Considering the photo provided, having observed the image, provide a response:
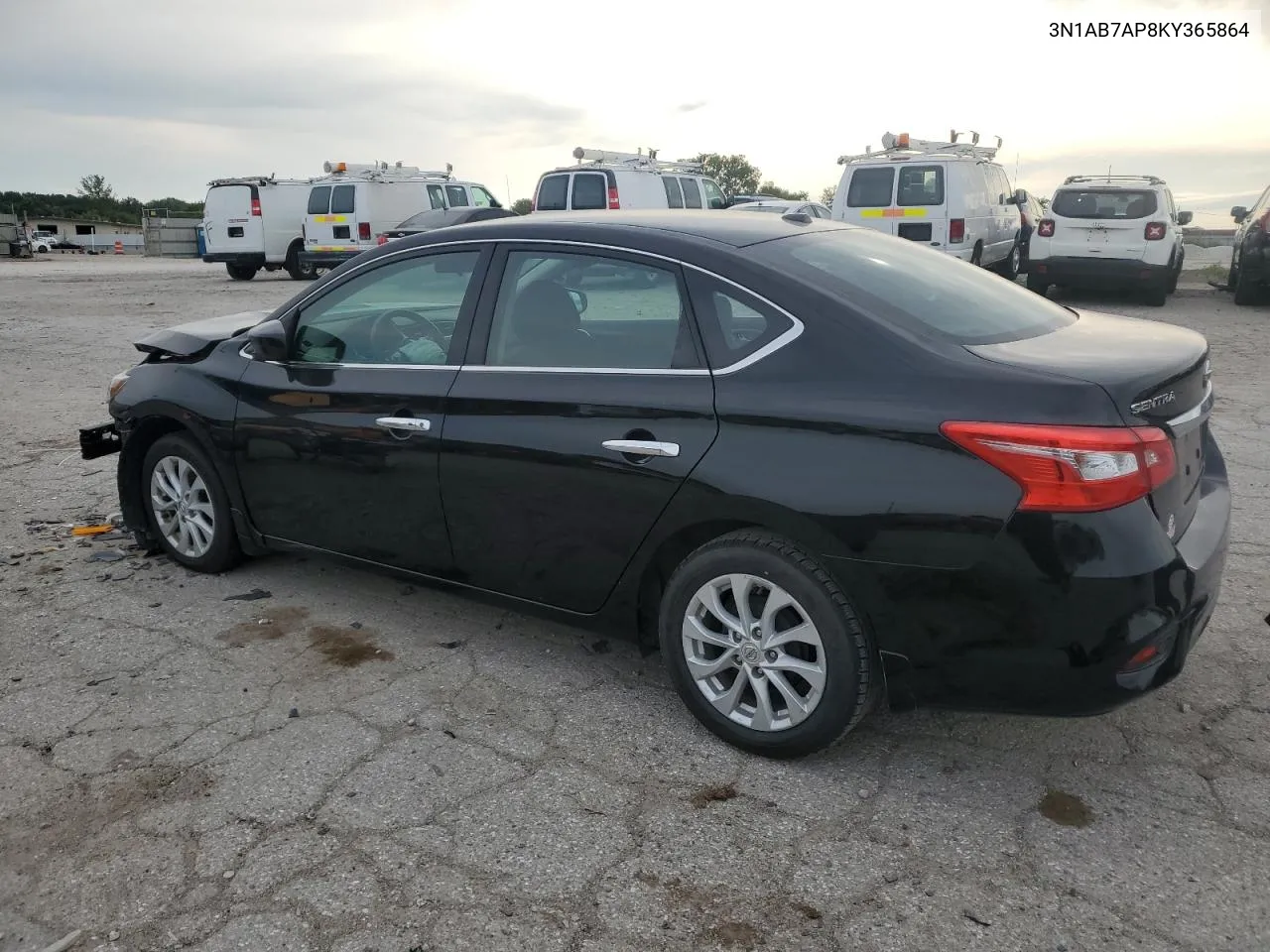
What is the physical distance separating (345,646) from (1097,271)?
13.3 meters

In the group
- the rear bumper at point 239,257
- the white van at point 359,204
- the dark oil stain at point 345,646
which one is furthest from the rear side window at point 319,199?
the dark oil stain at point 345,646

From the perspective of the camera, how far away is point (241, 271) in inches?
974

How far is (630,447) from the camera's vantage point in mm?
3234

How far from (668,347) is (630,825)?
4.65ft

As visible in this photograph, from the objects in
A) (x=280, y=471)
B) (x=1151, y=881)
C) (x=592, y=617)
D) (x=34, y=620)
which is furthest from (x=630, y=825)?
(x=34, y=620)

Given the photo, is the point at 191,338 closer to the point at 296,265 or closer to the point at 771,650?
the point at 771,650

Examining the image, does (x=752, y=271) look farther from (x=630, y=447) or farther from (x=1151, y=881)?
(x=1151, y=881)

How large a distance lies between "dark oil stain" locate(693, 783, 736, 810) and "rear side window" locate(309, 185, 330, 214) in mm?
20884

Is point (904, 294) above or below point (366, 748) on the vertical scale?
above

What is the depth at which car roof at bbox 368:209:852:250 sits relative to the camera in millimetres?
3445

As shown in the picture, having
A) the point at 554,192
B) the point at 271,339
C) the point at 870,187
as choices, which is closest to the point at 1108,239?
the point at 870,187

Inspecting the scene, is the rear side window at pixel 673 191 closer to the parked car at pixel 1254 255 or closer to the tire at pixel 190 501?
the parked car at pixel 1254 255

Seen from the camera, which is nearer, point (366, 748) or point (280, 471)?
point (366, 748)

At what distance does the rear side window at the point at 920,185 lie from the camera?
15.0m
